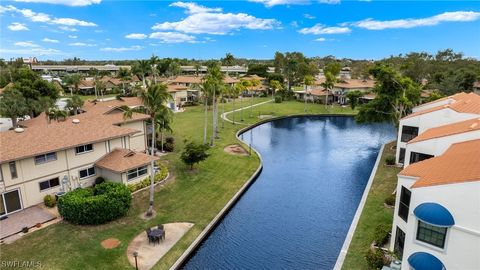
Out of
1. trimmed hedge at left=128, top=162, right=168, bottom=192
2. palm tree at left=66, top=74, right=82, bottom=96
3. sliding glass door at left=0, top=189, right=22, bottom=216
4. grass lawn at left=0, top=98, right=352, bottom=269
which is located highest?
palm tree at left=66, top=74, right=82, bottom=96

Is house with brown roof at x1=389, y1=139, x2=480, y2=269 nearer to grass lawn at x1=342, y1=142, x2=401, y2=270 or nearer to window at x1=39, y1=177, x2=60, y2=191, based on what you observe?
grass lawn at x1=342, y1=142, x2=401, y2=270

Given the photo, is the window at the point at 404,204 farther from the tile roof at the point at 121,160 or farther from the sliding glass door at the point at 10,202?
the sliding glass door at the point at 10,202

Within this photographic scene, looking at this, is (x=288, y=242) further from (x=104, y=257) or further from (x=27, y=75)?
(x=27, y=75)

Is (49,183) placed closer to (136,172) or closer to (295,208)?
(136,172)

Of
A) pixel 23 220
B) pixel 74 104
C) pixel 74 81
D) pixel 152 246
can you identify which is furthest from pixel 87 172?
pixel 74 81

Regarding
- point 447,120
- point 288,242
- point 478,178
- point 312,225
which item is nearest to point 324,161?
point 447,120

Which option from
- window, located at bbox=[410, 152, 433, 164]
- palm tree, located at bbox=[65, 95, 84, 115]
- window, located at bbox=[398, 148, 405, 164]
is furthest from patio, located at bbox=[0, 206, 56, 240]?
window, located at bbox=[398, 148, 405, 164]

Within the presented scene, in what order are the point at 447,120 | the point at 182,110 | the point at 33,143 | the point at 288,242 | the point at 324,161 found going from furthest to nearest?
the point at 182,110 → the point at 324,161 → the point at 447,120 → the point at 33,143 → the point at 288,242
